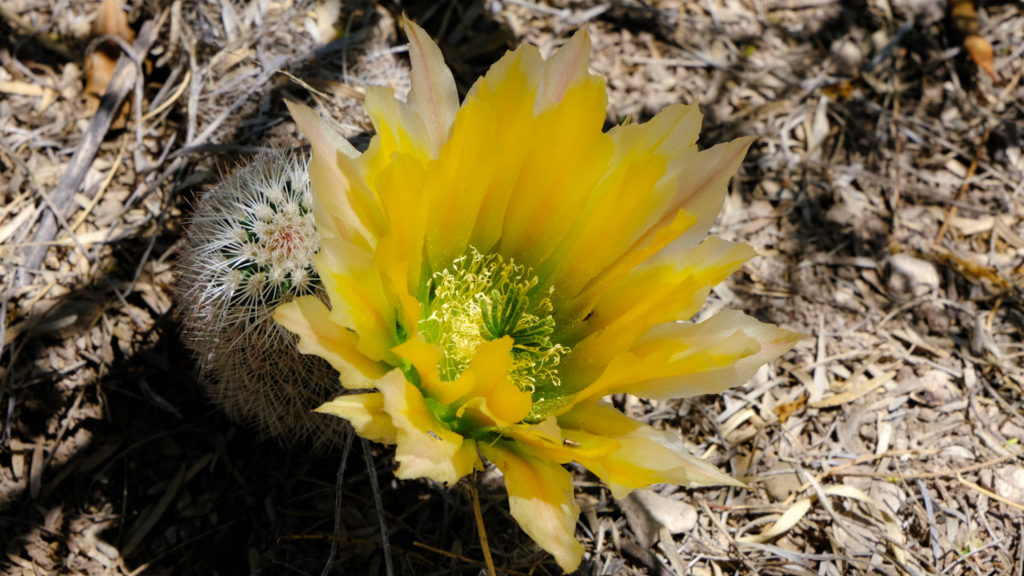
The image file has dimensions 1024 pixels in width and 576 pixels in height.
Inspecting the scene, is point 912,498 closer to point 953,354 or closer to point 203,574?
point 953,354

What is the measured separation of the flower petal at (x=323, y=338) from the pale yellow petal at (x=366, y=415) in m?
0.03

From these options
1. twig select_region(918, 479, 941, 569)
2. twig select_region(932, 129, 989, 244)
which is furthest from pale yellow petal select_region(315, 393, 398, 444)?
twig select_region(932, 129, 989, 244)

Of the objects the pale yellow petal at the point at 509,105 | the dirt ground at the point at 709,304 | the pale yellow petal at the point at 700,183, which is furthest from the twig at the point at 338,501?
the pale yellow petal at the point at 700,183

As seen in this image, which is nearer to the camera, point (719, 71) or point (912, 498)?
point (912, 498)

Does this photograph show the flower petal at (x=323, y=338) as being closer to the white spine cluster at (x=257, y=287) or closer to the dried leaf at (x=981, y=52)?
the white spine cluster at (x=257, y=287)

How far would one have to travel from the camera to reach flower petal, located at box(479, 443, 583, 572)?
138 cm

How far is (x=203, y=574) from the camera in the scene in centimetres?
211

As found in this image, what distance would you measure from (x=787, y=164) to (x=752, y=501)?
1245 millimetres

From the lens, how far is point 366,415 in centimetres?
139

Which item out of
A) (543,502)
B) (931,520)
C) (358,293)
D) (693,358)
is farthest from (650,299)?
(931,520)

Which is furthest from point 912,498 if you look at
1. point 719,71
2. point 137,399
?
point 137,399

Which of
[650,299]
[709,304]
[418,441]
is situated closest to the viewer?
[418,441]

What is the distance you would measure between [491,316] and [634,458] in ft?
1.88

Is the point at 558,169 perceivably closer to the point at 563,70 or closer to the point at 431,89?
the point at 563,70
